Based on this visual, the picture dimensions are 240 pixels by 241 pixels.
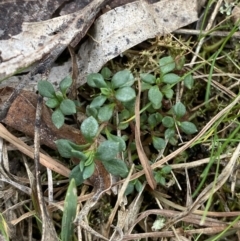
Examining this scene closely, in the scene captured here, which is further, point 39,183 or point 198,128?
point 198,128

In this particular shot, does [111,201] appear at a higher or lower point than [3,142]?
lower

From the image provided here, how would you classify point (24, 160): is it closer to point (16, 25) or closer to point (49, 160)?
point (49, 160)

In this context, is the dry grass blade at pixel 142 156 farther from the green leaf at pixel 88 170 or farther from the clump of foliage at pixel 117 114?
the green leaf at pixel 88 170

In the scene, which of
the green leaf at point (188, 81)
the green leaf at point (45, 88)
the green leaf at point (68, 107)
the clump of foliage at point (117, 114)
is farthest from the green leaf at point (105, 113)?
the green leaf at point (188, 81)

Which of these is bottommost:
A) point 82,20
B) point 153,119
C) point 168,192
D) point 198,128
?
point 168,192

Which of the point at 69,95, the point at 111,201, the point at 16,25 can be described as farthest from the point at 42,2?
the point at 111,201

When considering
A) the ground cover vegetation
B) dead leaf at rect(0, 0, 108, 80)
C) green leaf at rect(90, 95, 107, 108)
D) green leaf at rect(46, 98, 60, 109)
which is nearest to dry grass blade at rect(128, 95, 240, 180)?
the ground cover vegetation
